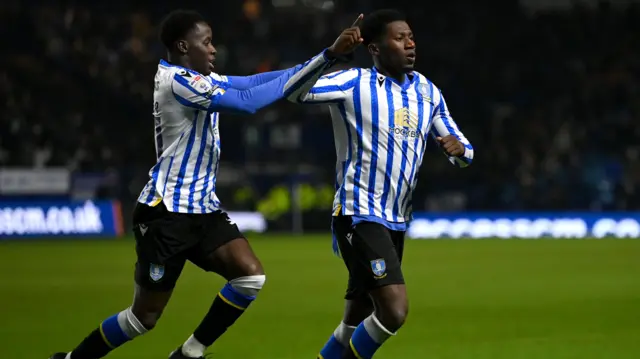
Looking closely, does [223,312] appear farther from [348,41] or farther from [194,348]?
[348,41]

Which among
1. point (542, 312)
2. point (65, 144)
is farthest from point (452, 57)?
point (542, 312)

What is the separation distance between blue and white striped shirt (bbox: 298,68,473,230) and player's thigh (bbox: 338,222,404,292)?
0.08 meters

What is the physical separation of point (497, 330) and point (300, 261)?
850cm

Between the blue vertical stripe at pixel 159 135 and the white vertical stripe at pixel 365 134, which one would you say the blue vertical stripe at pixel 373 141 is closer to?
the white vertical stripe at pixel 365 134

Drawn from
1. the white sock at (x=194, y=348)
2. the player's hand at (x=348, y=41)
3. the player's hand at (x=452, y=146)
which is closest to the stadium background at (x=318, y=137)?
A: the white sock at (x=194, y=348)

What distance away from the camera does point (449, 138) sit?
6059mm

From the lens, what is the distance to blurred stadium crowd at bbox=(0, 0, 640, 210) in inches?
968

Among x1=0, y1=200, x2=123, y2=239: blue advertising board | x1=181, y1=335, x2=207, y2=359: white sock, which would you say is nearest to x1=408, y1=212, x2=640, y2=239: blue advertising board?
x1=0, y1=200, x2=123, y2=239: blue advertising board

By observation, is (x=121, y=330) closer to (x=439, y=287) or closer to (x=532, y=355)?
(x=532, y=355)

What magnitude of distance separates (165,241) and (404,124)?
1531 millimetres

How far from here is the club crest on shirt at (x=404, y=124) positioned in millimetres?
6023

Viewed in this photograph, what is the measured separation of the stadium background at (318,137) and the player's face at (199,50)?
903 cm

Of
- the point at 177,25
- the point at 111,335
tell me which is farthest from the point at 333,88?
the point at 111,335

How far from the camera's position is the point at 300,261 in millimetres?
17266
